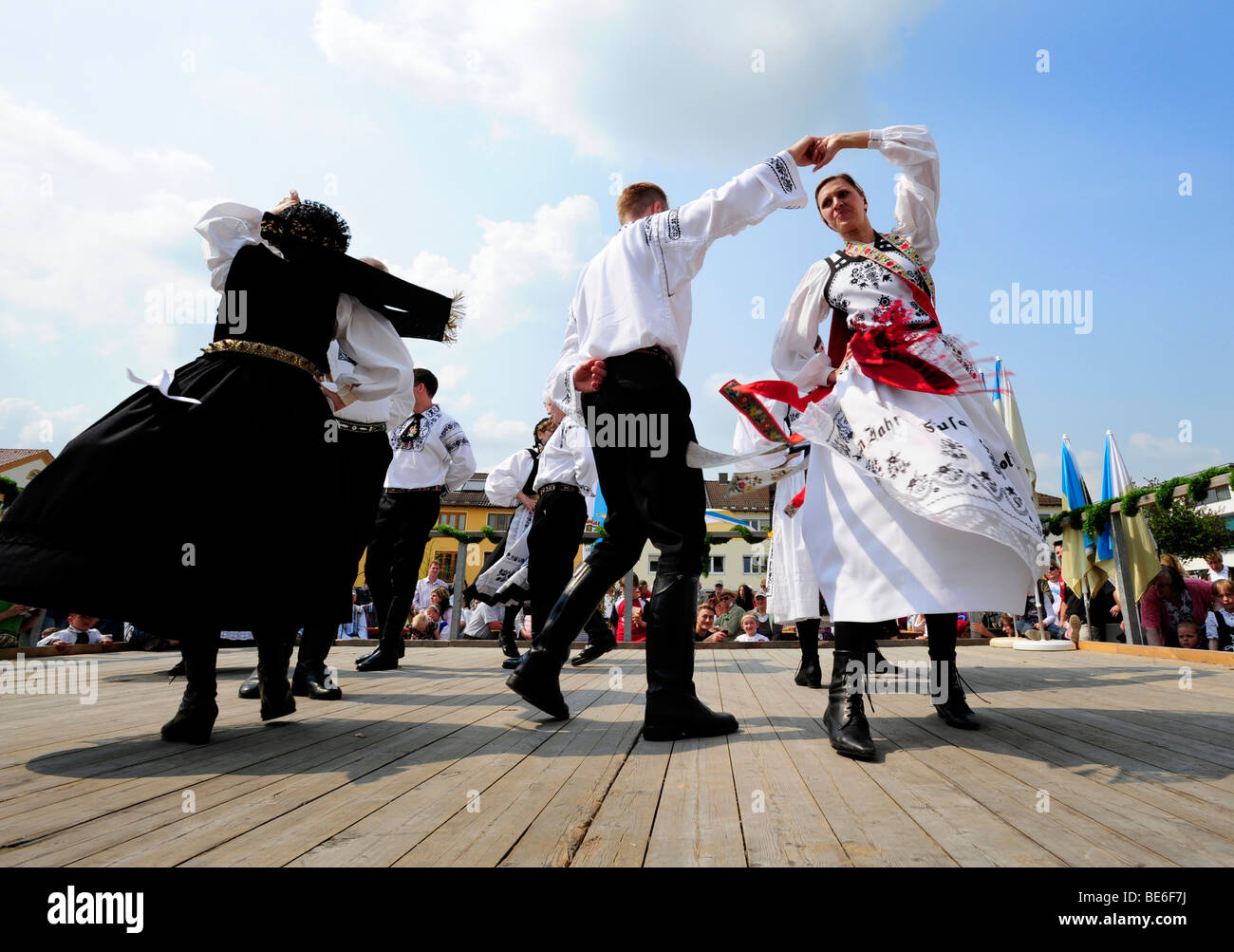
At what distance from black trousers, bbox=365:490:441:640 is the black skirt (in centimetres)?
238

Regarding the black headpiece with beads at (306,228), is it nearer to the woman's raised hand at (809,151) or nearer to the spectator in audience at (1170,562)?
the woman's raised hand at (809,151)

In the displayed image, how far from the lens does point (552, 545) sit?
4.88 meters

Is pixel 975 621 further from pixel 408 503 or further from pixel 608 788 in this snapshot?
pixel 608 788

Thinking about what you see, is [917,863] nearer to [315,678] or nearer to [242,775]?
[242,775]

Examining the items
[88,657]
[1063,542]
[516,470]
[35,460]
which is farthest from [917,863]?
[35,460]

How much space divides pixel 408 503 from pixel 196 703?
2898mm

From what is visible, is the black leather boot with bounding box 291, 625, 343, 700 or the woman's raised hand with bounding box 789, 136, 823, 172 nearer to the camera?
the woman's raised hand with bounding box 789, 136, 823, 172

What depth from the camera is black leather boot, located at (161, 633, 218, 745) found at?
2277mm

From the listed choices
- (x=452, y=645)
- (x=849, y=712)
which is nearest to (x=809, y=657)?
(x=849, y=712)

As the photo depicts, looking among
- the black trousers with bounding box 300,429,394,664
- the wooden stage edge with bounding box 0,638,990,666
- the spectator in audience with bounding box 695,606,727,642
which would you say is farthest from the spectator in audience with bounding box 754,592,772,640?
the black trousers with bounding box 300,429,394,664

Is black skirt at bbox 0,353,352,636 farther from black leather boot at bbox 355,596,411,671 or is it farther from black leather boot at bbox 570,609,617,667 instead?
black leather boot at bbox 570,609,617,667

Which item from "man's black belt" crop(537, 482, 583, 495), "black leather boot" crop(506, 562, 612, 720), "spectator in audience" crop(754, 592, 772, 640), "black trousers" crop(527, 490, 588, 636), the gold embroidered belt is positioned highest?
the gold embroidered belt
